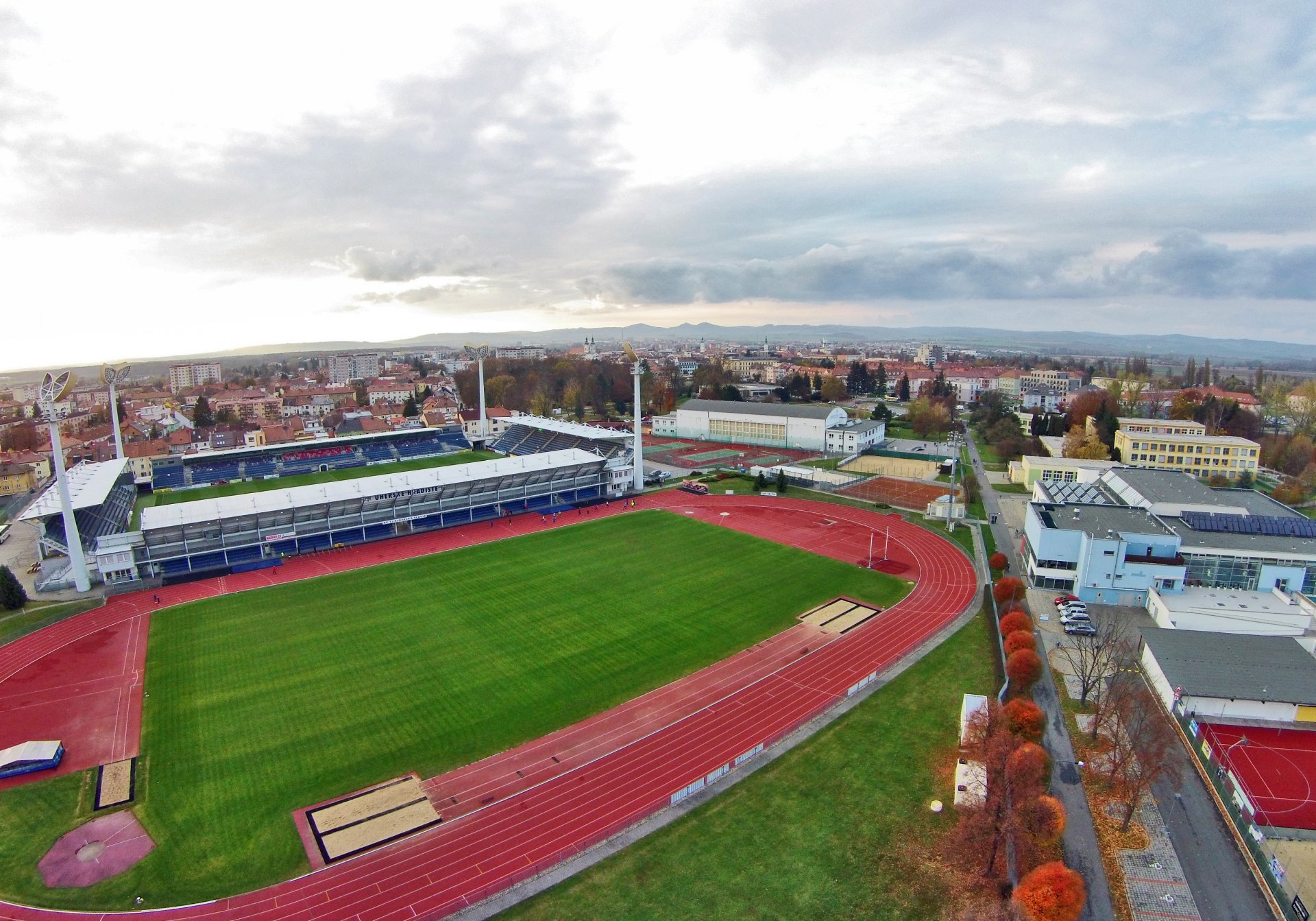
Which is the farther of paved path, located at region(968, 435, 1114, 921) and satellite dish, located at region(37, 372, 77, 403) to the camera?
satellite dish, located at region(37, 372, 77, 403)

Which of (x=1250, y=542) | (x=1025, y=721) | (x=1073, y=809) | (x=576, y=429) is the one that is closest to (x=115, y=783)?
(x=1025, y=721)

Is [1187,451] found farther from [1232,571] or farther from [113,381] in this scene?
[113,381]

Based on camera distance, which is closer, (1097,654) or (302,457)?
(1097,654)

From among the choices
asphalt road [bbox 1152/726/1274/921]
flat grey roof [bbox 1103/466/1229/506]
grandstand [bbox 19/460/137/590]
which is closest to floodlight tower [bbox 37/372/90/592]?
grandstand [bbox 19/460/137/590]

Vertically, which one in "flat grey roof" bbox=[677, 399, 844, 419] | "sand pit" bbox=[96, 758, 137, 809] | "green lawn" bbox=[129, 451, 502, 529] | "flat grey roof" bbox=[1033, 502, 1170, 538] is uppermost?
"flat grey roof" bbox=[677, 399, 844, 419]

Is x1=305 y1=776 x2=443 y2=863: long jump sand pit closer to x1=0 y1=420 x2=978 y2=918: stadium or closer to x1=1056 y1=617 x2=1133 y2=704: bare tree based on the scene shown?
x1=0 y1=420 x2=978 y2=918: stadium

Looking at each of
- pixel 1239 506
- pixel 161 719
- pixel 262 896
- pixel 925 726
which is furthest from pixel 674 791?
pixel 1239 506

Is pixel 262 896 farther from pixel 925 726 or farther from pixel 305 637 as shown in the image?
pixel 925 726
